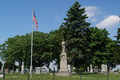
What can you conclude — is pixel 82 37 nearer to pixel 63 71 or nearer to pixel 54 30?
pixel 63 71

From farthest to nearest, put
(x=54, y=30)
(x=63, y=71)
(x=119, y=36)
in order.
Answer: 1. (x=54, y=30)
2. (x=119, y=36)
3. (x=63, y=71)

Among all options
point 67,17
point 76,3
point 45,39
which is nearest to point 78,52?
point 67,17

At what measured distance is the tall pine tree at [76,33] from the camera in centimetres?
3294

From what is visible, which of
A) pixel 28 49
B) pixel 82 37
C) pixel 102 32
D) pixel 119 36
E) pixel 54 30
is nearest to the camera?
pixel 82 37

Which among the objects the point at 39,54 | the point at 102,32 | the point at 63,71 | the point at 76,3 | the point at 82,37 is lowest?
the point at 63,71

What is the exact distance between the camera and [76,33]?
109 feet

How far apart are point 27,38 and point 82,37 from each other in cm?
1816

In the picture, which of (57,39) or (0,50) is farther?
(0,50)

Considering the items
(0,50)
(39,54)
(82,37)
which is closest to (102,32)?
(82,37)

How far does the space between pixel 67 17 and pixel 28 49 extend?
15.9 meters

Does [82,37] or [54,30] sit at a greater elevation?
[54,30]

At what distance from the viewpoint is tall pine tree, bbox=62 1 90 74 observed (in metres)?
32.9

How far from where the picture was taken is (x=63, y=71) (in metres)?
25.3

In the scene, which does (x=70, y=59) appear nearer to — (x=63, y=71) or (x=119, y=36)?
(x=63, y=71)
